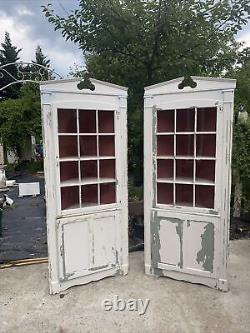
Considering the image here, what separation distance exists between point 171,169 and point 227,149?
582 mm

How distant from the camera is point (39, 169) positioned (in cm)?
1142

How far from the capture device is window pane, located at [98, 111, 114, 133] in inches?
104

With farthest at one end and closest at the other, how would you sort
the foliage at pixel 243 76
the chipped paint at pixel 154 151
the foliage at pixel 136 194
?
1. the foliage at pixel 136 194
2. the foliage at pixel 243 76
3. the chipped paint at pixel 154 151

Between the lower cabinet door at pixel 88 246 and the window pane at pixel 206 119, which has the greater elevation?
the window pane at pixel 206 119

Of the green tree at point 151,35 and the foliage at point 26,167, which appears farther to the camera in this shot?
the foliage at point 26,167

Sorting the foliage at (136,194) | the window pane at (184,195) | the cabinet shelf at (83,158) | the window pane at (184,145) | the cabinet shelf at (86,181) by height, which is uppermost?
the window pane at (184,145)

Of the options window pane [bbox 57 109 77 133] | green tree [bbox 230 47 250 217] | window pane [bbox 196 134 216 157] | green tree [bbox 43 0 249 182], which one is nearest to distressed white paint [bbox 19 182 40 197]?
green tree [bbox 43 0 249 182]

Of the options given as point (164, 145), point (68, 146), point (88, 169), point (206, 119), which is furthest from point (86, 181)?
point (206, 119)

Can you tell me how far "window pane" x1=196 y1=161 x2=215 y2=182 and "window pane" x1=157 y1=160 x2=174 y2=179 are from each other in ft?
0.83

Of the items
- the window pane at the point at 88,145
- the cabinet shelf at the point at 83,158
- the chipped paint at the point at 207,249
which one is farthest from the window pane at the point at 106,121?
the chipped paint at the point at 207,249

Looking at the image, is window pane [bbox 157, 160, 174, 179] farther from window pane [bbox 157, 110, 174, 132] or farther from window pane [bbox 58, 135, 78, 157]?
window pane [bbox 58, 135, 78, 157]

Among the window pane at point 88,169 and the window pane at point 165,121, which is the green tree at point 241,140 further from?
the window pane at point 88,169

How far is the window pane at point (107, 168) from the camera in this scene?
8.93ft

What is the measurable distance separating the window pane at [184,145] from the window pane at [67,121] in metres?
0.98
